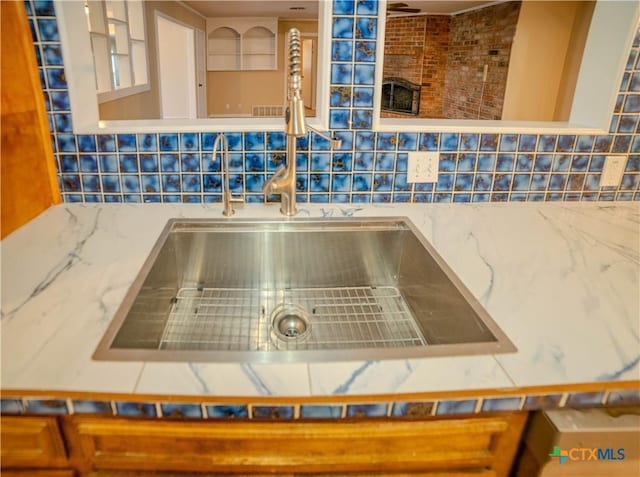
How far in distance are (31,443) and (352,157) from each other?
1026mm

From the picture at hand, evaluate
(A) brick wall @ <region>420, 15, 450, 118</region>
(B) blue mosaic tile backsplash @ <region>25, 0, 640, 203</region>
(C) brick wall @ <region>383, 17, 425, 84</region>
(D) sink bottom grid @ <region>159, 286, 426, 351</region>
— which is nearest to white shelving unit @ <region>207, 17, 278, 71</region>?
(C) brick wall @ <region>383, 17, 425, 84</region>

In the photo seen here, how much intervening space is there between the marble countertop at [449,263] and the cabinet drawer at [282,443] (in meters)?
0.08

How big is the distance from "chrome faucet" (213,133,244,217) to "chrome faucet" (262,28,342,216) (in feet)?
0.33

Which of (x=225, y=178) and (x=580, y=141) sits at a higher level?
(x=580, y=141)

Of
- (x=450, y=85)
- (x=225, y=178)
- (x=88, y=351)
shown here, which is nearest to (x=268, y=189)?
(x=225, y=178)

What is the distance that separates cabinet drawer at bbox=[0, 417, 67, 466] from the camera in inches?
26.7

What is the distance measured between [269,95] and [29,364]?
9504 millimetres

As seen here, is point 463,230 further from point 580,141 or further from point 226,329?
point 226,329

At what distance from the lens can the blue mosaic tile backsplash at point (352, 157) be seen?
1.24m

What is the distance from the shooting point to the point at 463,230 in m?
1.22

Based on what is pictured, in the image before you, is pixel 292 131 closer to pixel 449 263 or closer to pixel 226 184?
pixel 226 184

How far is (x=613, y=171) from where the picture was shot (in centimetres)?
144

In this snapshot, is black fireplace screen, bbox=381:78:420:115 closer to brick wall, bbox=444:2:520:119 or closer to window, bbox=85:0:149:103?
brick wall, bbox=444:2:520:119

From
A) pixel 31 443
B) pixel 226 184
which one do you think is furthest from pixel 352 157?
pixel 31 443
